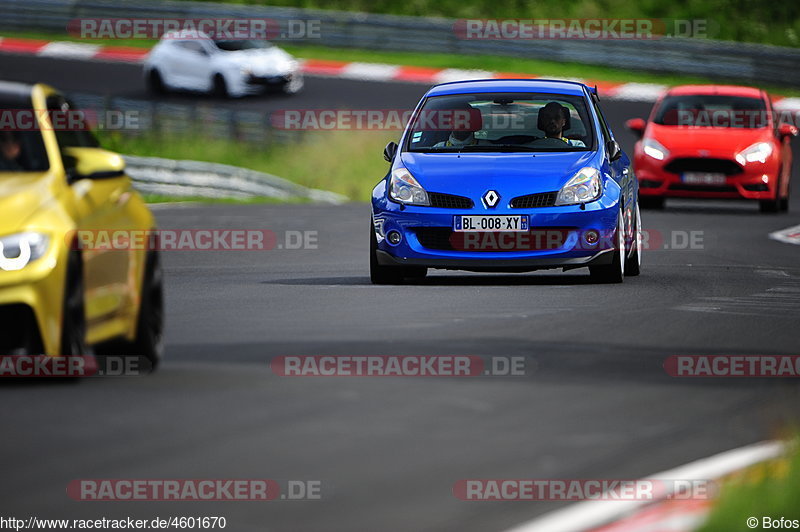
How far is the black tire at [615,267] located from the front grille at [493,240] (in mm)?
515

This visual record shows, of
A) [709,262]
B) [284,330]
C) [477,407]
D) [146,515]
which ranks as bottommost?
[709,262]

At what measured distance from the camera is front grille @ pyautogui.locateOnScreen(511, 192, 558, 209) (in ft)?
46.0

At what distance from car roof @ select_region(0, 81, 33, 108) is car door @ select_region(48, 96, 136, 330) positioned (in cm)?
14

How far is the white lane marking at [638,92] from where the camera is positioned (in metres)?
38.5

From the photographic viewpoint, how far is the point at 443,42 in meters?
42.4

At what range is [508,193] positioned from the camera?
14.0 m

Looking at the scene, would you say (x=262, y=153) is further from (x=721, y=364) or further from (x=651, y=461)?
(x=651, y=461)

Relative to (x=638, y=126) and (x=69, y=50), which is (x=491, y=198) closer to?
(x=638, y=126)

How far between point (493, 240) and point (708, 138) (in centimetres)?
1080

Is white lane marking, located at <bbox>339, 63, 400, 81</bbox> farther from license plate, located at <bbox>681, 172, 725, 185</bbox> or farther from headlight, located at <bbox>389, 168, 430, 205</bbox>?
headlight, located at <bbox>389, 168, 430, 205</bbox>

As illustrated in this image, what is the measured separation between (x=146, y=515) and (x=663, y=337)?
218 inches

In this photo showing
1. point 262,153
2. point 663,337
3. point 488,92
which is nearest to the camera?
point 663,337

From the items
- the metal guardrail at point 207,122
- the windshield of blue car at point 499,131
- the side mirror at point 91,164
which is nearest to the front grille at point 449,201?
the windshield of blue car at point 499,131

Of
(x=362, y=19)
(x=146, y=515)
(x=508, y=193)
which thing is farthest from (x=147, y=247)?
(x=362, y=19)
